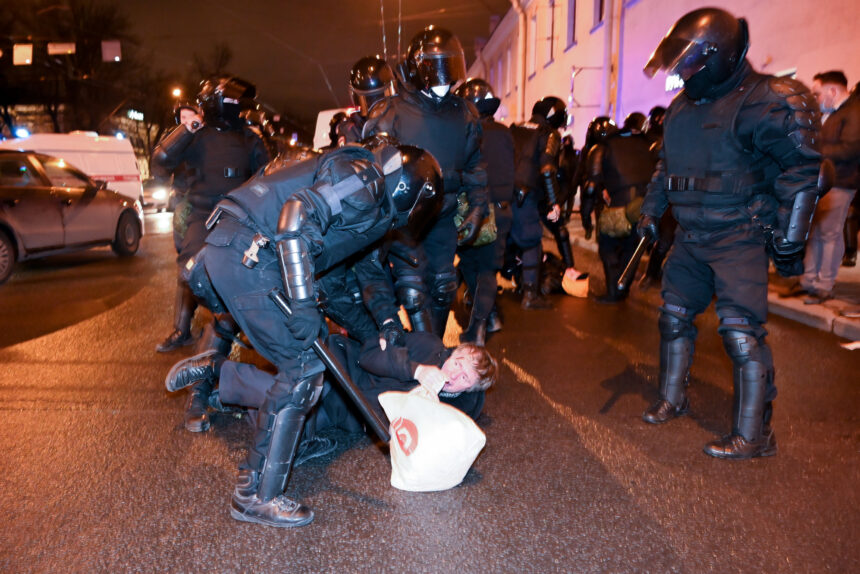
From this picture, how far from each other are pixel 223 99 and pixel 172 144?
49cm

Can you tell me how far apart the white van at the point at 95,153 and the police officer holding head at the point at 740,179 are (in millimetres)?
14593

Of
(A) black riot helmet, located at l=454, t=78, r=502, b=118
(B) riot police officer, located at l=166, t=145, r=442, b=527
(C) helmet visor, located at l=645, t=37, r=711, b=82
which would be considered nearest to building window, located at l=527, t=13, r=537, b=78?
(A) black riot helmet, located at l=454, t=78, r=502, b=118

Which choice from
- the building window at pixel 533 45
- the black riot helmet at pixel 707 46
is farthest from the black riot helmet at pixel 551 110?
the building window at pixel 533 45

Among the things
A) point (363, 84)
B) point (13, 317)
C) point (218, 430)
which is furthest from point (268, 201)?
point (13, 317)

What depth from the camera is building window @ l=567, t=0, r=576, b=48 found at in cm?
1895

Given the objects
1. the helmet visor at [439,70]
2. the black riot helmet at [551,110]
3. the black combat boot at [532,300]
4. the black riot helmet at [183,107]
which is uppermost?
the helmet visor at [439,70]

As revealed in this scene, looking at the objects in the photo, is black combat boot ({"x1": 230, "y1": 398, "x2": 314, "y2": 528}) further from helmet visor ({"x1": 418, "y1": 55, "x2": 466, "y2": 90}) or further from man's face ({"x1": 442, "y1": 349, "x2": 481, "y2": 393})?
helmet visor ({"x1": 418, "y1": 55, "x2": 466, "y2": 90})

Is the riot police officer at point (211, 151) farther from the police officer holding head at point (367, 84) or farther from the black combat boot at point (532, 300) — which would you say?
the black combat boot at point (532, 300)

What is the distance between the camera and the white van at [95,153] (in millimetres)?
15163

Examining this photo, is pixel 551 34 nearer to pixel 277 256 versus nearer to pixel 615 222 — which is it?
pixel 615 222

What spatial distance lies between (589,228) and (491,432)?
751cm

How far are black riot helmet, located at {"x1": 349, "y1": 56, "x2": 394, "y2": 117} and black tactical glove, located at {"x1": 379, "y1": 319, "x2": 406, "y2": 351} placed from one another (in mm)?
2597

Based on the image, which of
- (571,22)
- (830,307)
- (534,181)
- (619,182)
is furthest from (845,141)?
(571,22)

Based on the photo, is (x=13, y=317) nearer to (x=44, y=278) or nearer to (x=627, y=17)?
(x=44, y=278)
